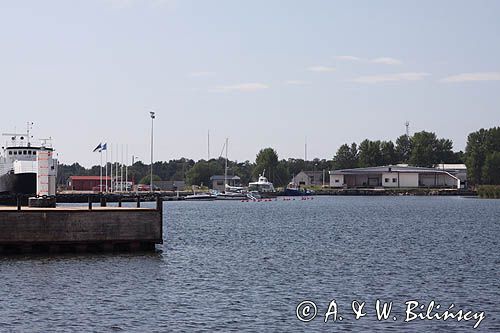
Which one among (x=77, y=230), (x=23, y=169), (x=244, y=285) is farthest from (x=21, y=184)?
(x=244, y=285)

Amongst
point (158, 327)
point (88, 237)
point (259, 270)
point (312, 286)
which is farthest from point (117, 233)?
point (158, 327)

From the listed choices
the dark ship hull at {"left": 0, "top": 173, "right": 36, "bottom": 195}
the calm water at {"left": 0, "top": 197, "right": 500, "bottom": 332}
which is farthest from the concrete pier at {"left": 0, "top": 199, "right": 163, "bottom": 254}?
the dark ship hull at {"left": 0, "top": 173, "right": 36, "bottom": 195}

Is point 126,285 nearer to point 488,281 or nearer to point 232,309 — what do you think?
point 232,309

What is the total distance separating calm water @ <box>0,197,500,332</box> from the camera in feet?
129

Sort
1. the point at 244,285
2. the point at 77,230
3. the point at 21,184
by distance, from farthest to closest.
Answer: the point at 21,184 < the point at 77,230 < the point at 244,285

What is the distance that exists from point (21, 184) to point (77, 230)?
37963 mm

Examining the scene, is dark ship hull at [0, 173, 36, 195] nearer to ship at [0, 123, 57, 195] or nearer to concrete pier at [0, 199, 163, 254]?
ship at [0, 123, 57, 195]

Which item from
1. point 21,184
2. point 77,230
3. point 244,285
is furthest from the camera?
point 21,184

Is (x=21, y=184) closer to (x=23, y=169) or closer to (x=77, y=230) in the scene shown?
(x=23, y=169)

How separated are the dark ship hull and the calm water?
2243 centimetres

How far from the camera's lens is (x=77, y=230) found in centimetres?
5994

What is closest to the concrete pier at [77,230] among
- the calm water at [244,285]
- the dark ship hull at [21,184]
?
the calm water at [244,285]

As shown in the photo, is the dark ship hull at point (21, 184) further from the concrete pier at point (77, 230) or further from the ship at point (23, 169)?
the concrete pier at point (77, 230)

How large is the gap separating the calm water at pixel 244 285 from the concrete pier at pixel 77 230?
988 millimetres
